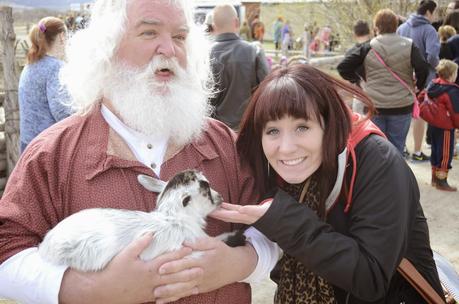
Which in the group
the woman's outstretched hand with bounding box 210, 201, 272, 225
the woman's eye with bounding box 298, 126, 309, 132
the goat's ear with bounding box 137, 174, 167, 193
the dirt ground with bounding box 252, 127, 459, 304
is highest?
the woman's eye with bounding box 298, 126, 309, 132

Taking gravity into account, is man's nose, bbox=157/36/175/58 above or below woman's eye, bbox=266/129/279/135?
above

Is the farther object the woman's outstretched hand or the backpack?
the backpack

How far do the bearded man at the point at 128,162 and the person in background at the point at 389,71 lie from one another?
4839 mm

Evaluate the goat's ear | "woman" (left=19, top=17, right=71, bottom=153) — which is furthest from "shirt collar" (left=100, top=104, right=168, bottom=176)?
"woman" (left=19, top=17, right=71, bottom=153)

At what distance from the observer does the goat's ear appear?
72.9 inches

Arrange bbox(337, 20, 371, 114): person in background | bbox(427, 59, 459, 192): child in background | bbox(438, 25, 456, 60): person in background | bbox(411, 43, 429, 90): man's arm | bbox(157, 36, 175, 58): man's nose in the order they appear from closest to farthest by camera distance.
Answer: bbox(157, 36, 175, 58): man's nose → bbox(411, 43, 429, 90): man's arm → bbox(427, 59, 459, 192): child in background → bbox(337, 20, 371, 114): person in background → bbox(438, 25, 456, 60): person in background

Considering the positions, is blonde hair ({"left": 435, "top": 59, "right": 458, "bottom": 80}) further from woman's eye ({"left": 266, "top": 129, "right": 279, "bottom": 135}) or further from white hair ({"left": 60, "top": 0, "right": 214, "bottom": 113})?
woman's eye ({"left": 266, "top": 129, "right": 279, "bottom": 135})

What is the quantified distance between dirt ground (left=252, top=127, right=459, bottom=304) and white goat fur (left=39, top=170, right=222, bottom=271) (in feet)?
8.71

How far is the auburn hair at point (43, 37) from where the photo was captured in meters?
5.07

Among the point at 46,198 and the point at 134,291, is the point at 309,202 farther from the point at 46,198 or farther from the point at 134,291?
the point at 46,198

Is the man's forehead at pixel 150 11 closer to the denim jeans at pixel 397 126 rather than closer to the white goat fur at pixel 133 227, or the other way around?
the white goat fur at pixel 133 227

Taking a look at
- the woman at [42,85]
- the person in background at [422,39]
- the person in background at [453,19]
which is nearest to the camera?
the woman at [42,85]

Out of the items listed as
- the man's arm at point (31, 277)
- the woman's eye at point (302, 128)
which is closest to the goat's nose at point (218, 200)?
the woman's eye at point (302, 128)

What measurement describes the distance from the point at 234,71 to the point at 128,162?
3932mm
